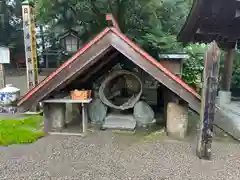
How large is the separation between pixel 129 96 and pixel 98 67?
1315 millimetres

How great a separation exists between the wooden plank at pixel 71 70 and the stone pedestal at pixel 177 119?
1.99 metres

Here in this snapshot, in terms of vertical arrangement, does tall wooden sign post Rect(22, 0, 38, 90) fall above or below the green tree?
below

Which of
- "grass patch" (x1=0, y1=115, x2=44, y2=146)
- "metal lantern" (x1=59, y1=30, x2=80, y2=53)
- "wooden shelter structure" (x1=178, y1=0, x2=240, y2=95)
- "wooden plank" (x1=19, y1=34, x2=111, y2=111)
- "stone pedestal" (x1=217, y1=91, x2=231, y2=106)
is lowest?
"grass patch" (x1=0, y1=115, x2=44, y2=146)

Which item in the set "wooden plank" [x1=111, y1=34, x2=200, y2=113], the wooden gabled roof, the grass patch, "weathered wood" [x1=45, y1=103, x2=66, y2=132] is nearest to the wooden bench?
"weathered wood" [x1=45, y1=103, x2=66, y2=132]

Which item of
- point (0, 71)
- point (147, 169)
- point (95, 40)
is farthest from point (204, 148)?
point (0, 71)

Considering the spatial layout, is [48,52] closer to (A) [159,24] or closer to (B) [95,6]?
(B) [95,6]

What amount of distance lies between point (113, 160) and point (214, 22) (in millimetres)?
4902

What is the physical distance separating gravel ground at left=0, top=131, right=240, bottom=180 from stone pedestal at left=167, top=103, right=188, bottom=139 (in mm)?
319

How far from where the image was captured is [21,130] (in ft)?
18.0

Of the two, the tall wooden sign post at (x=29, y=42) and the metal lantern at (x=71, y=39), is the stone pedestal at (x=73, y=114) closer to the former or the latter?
the tall wooden sign post at (x=29, y=42)

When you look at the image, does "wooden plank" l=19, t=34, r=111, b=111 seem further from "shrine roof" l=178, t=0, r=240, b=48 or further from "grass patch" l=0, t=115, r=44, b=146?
"shrine roof" l=178, t=0, r=240, b=48

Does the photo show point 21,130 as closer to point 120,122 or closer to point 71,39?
point 120,122

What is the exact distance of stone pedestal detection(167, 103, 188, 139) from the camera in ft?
16.5

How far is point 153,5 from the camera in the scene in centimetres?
1125
